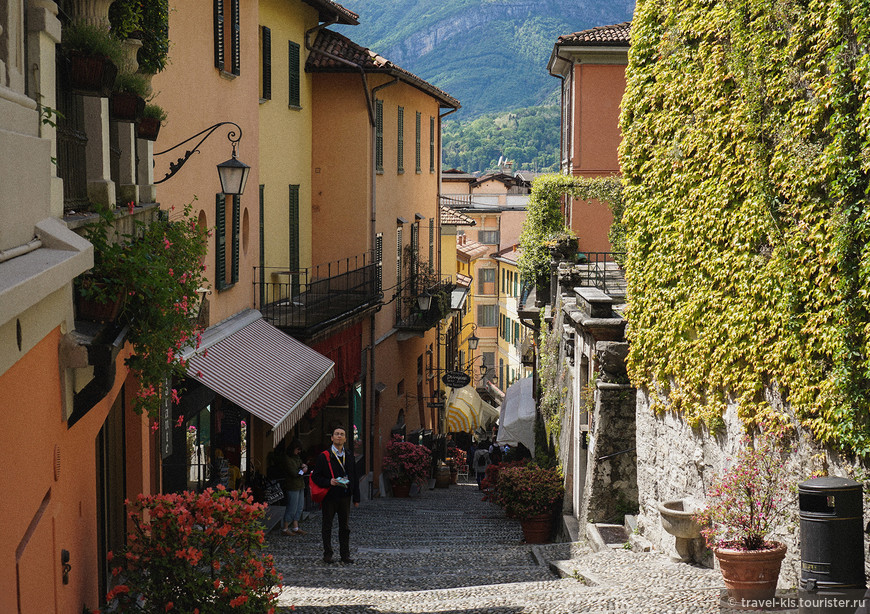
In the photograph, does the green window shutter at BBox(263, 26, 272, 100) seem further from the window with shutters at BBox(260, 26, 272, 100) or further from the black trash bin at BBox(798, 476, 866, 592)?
the black trash bin at BBox(798, 476, 866, 592)

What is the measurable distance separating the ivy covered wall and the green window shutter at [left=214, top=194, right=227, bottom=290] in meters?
5.52

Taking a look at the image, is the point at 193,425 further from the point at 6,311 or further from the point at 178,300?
the point at 6,311

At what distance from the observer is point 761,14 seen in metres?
8.38

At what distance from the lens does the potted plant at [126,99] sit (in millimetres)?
7859

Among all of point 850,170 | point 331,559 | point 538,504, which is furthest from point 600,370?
point 850,170

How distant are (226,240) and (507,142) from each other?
13152 cm

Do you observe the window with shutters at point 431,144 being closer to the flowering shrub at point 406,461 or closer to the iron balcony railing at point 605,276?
the iron balcony railing at point 605,276

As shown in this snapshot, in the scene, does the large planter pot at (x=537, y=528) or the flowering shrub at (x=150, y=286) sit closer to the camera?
the flowering shrub at (x=150, y=286)

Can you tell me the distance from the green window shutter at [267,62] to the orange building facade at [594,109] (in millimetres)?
8755

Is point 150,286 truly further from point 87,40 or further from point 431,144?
point 431,144

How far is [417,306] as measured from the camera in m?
27.6

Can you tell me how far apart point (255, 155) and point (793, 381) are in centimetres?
1016

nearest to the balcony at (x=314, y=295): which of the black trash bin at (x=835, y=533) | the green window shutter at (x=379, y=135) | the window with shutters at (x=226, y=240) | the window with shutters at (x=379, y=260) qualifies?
the window with shutters at (x=379, y=260)

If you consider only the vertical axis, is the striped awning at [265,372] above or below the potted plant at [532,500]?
above
